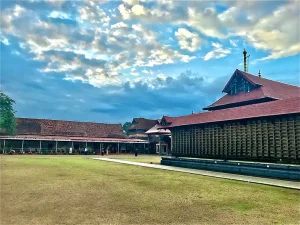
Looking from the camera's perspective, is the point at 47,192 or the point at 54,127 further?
the point at 54,127

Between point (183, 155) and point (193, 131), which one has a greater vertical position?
point (193, 131)

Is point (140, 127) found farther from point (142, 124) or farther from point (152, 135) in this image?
point (152, 135)

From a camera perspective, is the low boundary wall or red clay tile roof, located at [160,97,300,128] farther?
red clay tile roof, located at [160,97,300,128]

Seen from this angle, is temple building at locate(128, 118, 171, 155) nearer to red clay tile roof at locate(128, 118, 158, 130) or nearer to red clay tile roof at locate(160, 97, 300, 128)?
red clay tile roof at locate(128, 118, 158, 130)

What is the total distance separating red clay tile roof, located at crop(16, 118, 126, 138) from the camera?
46.2 meters

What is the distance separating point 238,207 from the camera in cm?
675

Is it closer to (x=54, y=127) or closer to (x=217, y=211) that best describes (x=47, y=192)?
(x=217, y=211)

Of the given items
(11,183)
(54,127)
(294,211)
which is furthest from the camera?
(54,127)

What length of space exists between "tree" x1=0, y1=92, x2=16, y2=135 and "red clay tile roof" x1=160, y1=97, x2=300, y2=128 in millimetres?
32454

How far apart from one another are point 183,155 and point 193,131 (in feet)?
8.32

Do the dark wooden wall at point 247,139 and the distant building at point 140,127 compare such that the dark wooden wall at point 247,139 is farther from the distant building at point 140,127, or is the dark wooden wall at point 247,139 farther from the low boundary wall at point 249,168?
the distant building at point 140,127

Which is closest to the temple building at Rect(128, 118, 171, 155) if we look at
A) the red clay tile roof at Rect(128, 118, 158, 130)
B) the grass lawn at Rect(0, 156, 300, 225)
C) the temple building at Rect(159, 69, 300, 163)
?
the red clay tile roof at Rect(128, 118, 158, 130)

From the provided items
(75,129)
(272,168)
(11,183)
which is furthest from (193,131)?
(75,129)

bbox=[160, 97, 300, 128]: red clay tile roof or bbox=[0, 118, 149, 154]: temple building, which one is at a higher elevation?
bbox=[160, 97, 300, 128]: red clay tile roof
